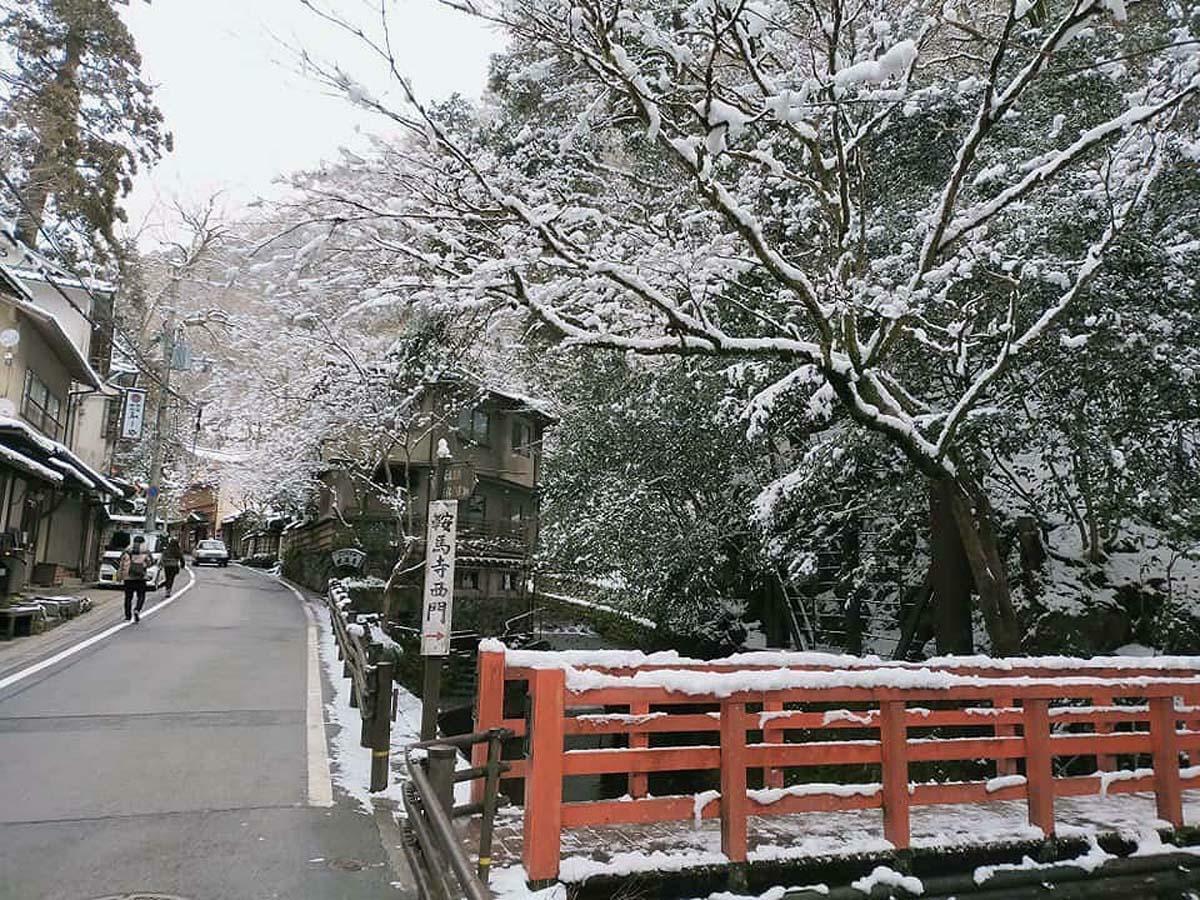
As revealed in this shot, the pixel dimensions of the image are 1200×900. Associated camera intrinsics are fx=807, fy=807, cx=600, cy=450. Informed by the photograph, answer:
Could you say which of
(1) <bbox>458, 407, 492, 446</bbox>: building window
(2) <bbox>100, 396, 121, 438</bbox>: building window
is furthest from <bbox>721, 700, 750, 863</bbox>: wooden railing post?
(2) <bbox>100, 396, 121, 438</bbox>: building window

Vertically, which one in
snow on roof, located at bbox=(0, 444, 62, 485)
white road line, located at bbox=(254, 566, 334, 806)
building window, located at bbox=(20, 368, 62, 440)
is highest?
building window, located at bbox=(20, 368, 62, 440)

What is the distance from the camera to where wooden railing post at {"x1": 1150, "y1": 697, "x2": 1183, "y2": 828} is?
6012mm

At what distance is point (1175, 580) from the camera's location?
11.2 m

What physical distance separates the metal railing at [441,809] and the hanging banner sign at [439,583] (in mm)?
1337

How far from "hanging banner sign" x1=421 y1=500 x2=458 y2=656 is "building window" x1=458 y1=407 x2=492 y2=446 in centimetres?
2068

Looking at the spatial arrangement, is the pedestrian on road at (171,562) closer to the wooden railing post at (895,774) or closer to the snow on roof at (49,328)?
the snow on roof at (49,328)

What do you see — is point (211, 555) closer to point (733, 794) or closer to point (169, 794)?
point (169, 794)

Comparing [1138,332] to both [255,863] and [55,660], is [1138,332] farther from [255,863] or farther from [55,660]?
[55,660]

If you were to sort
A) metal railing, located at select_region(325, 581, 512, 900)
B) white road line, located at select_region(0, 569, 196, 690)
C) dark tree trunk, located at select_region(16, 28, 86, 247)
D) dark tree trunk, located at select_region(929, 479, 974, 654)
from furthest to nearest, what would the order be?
1. dark tree trunk, located at select_region(16, 28, 86, 247)
2. dark tree trunk, located at select_region(929, 479, 974, 654)
3. white road line, located at select_region(0, 569, 196, 690)
4. metal railing, located at select_region(325, 581, 512, 900)

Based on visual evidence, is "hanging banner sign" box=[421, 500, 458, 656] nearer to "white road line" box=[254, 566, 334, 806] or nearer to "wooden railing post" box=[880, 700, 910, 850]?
"white road line" box=[254, 566, 334, 806]

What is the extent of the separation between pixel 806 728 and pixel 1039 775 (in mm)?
1728

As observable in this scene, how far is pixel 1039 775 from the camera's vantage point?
219 inches

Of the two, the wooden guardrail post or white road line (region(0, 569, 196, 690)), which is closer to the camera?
the wooden guardrail post

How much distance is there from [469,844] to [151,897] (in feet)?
5.50
